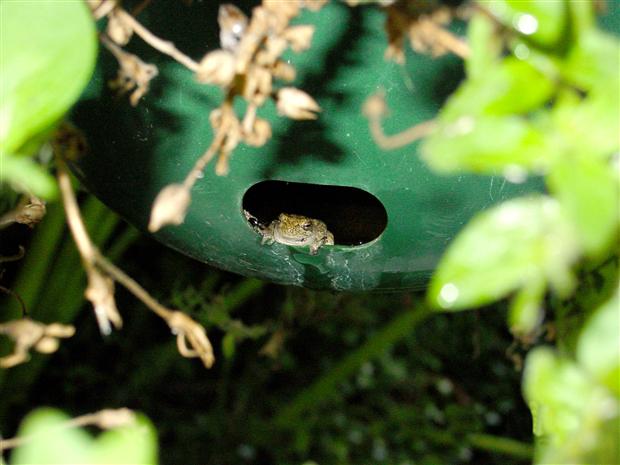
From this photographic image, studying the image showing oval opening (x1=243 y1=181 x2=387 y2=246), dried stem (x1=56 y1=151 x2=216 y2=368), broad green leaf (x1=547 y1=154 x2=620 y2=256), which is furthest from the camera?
oval opening (x1=243 y1=181 x2=387 y2=246)

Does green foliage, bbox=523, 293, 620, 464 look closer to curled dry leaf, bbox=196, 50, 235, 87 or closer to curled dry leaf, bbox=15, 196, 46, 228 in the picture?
curled dry leaf, bbox=196, 50, 235, 87

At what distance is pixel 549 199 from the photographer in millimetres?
389

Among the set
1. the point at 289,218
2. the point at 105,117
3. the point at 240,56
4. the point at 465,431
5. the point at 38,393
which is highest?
the point at 240,56

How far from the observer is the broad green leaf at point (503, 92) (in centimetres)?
38

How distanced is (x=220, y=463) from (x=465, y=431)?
2.34ft

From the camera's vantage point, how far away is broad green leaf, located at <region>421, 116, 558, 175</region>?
1.23 ft

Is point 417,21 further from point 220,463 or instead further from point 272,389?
point 272,389

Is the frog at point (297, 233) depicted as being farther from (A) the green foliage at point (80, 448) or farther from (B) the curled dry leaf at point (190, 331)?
(A) the green foliage at point (80, 448)

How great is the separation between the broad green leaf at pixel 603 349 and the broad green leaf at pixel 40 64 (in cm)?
29

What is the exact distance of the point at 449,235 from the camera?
2.72ft

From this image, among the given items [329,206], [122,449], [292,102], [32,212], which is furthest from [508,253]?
[329,206]

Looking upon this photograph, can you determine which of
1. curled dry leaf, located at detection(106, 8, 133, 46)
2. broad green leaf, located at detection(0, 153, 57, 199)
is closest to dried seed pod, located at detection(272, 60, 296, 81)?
curled dry leaf, located at detection(106, 8, 133, 46)

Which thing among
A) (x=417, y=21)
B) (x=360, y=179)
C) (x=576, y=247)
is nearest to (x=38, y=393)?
(x=360, y=179)

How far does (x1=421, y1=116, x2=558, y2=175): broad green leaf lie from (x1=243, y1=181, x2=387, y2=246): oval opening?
1.96 ft
